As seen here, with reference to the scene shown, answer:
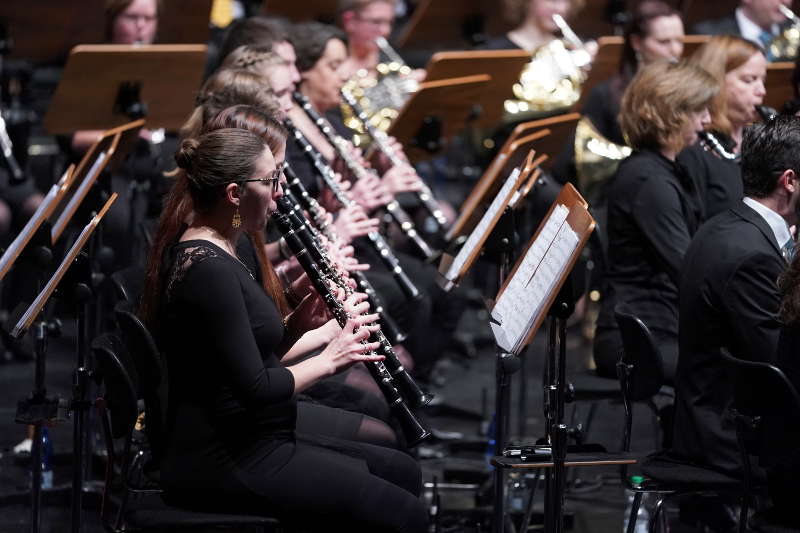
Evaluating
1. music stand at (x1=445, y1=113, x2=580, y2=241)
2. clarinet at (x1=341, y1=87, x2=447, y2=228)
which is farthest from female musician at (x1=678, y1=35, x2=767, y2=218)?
clarinet at (x1=341, y1=87, x2=447, y2=228)

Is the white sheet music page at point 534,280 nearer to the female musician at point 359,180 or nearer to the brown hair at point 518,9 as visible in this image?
the female musician at point 359,180

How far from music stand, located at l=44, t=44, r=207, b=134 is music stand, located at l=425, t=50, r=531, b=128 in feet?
3.10

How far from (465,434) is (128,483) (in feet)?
7.31

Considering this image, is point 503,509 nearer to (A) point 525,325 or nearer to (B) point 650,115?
(A) point 525,325

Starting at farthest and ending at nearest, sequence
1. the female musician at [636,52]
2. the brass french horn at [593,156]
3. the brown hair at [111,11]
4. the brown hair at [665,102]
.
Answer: the brass french horn at [593,156], the female musician at [636,52], the brown hair at [111,11], the brown hair at [665,102]

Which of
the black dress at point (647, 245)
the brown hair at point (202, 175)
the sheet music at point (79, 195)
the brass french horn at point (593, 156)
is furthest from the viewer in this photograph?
the brass french horn at point (593, 156)

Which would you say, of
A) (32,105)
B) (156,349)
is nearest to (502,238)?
(156,349)

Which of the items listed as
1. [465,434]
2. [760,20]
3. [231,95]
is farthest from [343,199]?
[760,20]

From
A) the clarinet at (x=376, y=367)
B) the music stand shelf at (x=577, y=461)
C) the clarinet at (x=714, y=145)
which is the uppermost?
the clarinet at (x=714, y=145)

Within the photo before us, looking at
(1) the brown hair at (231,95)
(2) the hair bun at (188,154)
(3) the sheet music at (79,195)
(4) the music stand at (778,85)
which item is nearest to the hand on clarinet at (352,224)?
(1) the brown hair at (231,95)

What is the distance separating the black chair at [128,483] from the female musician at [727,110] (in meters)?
2.20

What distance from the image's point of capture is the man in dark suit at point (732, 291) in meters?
3.08

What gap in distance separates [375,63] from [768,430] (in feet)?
11.2

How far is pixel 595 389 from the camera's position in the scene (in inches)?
152
